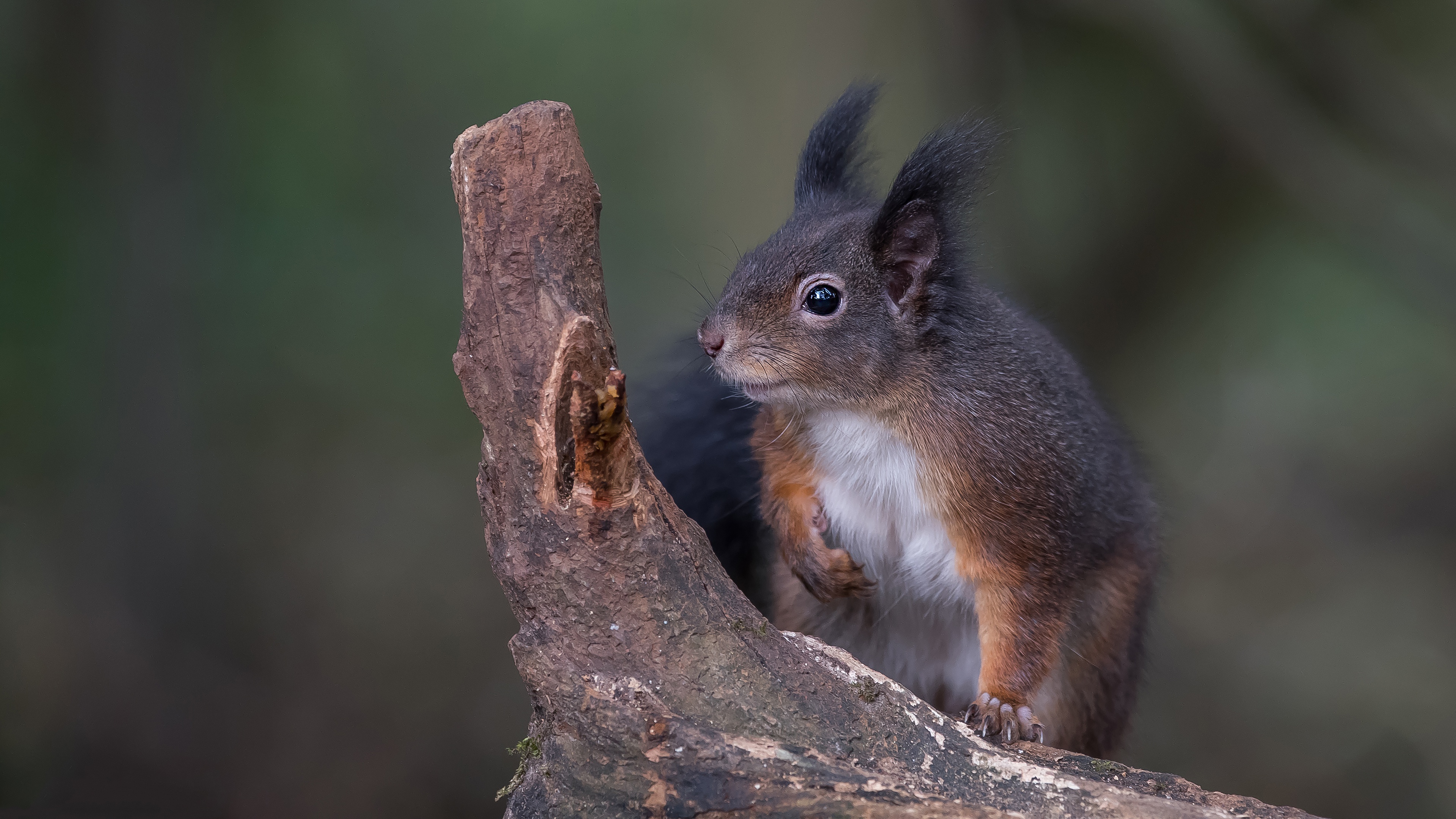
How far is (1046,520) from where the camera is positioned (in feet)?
6.64

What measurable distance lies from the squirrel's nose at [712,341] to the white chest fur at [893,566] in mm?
271

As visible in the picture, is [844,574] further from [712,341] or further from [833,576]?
[712,341]

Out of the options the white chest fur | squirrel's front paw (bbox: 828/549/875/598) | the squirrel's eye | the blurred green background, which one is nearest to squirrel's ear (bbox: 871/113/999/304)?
the squirrel's eye

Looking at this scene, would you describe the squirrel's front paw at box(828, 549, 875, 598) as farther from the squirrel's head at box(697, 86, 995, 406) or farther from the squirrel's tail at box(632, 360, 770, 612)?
the squirrel's tail at box(632, 360, 770, 612)

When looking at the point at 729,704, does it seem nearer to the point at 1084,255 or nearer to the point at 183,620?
the point at 183,620

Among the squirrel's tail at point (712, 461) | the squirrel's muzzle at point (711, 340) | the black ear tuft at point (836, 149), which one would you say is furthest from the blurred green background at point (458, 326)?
the squirrel's muzzle at point (711, 340)

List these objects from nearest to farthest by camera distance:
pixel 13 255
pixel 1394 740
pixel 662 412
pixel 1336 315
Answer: pixel 662 412, pixel 13 255, pixel 1394 740, pixel 1336 315

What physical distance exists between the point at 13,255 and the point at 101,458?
740 millimetres

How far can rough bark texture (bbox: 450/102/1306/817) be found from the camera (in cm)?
143

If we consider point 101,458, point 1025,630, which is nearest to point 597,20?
point 101,458

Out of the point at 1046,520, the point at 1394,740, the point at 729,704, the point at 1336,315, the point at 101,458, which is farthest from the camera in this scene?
the point at 1336,315

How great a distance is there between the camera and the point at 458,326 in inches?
163

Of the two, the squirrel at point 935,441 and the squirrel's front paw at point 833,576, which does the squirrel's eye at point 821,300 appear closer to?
the squirrel at point 935,441

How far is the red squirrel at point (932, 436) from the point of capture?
1.93 m
